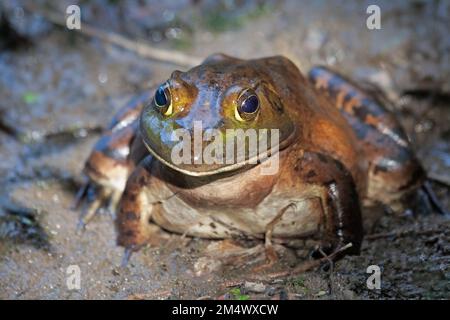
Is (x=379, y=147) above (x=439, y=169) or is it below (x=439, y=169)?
above

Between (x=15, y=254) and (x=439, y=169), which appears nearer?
(x=15, y=254)

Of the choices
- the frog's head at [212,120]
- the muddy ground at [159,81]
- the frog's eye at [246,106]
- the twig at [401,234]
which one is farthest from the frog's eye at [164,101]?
the twig at [401,234]

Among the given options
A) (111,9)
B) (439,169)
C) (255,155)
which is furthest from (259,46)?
(255,155)

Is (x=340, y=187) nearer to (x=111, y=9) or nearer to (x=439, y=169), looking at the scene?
(x=439, y=169)

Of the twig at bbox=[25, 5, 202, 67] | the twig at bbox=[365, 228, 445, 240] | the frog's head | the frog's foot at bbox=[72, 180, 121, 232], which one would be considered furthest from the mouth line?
the twig at bbox=[25, 5, 202, 67]
